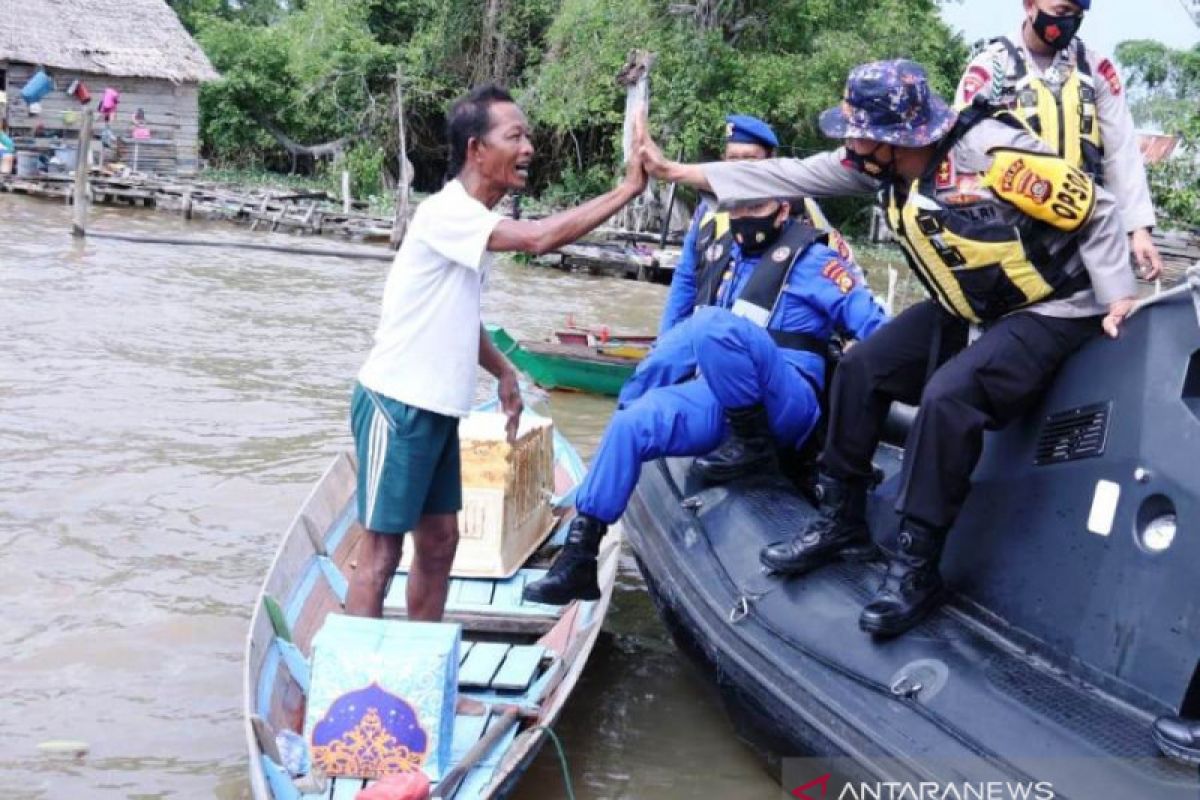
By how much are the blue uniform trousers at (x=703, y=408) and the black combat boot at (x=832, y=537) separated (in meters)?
0.66

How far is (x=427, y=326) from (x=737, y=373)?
1.46 metres

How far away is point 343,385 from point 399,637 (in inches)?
305

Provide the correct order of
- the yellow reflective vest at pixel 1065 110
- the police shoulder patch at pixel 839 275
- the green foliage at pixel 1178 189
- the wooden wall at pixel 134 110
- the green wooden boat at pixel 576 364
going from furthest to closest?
the wooden wall at pixel 134 110
the green foliage at pixel 1178 189
the green wooden boat at pixel 576 364
the police shoulder patch at pixel 839 275
the yellow reflective vest at pixel 1065 110

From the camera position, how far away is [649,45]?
76.3ft

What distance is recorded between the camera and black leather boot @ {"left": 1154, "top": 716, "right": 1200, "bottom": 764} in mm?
3195

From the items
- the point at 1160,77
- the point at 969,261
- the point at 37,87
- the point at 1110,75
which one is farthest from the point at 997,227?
the point at 1160,77

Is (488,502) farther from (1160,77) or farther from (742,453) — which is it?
(1160,77)

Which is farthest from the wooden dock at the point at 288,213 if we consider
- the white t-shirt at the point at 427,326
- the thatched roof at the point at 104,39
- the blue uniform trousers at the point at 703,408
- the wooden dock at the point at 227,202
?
the white t-shirt at the point at 427,326

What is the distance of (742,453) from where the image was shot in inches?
215

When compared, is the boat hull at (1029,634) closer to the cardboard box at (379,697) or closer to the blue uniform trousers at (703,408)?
the blue uniform trousers at (703,408)

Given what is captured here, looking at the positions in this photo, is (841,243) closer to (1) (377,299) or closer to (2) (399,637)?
(2) (399,637)

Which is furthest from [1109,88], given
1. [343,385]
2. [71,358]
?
[71,358]

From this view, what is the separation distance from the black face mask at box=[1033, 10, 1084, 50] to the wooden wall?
89.7 ft

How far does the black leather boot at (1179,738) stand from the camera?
10.5 ft
